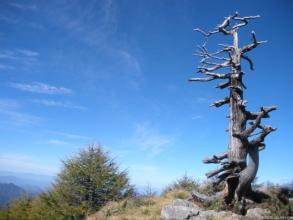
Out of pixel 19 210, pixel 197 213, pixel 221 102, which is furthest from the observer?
pixel 19 210

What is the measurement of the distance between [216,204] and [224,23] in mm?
10081

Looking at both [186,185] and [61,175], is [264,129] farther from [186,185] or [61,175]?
[61,175]

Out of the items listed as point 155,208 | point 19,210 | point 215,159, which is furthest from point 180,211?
point 19,210

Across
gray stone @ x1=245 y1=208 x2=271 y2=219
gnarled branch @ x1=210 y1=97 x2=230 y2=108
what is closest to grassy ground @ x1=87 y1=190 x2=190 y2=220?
gray stone @ x1=245 y1=208 x2=271 y2=219

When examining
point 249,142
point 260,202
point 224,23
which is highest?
point 224,23

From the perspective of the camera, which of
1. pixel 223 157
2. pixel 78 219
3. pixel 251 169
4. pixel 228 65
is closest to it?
pixel 251 169

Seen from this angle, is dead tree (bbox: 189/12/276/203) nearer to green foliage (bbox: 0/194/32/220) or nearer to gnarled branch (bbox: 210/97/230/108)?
gnarled branch (bbox: 210/97/230/108)

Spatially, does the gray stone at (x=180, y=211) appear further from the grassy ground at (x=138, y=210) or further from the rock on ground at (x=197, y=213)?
the grassy ground at (x=138, y=210)

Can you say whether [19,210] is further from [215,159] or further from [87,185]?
[215,159]

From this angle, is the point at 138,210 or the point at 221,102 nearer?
the point at 221,102

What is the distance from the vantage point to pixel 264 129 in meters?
15.2

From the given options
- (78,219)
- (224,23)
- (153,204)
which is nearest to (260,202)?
(153,204)

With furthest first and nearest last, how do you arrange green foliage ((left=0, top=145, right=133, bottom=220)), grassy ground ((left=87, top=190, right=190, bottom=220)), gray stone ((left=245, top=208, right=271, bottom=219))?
green foliage ((left=0, top=145, right=133, bottom=220)) < grassy ground ((left=87, top=190, right=190, bottom=220)) < gray stone ((left=245, top=208, right=271, bottom=219))

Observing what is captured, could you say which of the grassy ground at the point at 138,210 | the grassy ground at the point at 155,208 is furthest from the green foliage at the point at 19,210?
the grassy ground at the point at 155,208
